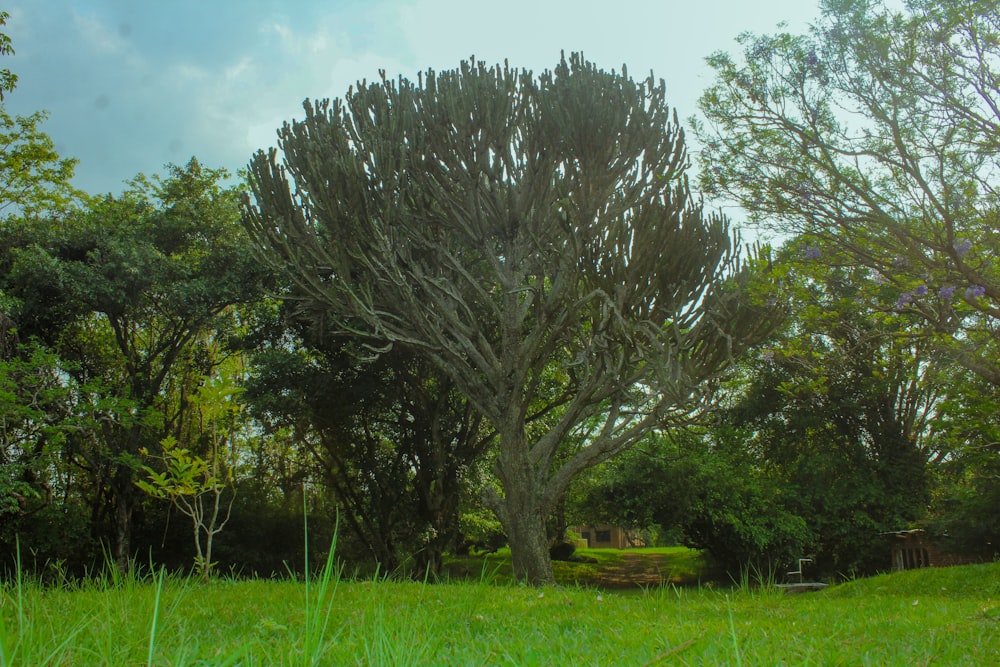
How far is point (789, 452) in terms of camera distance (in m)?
21.2

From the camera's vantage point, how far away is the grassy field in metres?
1.90

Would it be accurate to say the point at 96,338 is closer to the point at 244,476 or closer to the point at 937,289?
the point at 244,476

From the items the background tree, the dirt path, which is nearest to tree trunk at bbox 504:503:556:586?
the background tree

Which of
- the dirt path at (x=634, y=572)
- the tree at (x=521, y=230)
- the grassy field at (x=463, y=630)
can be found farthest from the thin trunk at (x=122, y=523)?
the grassy field at (x=463, y=630)

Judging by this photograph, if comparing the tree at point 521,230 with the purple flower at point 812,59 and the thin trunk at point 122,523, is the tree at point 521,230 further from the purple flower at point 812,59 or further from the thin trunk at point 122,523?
the thin trunk at point 122,523

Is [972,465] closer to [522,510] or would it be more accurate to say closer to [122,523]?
[522,510]

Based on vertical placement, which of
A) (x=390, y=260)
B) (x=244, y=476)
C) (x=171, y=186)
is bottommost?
(x=244, y=476)

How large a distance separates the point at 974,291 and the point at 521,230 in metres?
5.71

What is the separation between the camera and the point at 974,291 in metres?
6.86

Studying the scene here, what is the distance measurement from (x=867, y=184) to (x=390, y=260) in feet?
19.5

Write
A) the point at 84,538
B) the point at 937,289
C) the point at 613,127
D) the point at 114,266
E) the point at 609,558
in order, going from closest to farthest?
the point at 937,289, the point at 613,127, the point at 114,266, the point at 84,538, the point at 609,558

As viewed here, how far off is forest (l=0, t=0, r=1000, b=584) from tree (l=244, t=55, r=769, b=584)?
0.05 metres

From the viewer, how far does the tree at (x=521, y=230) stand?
31.3 ft

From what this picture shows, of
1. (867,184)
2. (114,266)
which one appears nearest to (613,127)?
(867,184)
